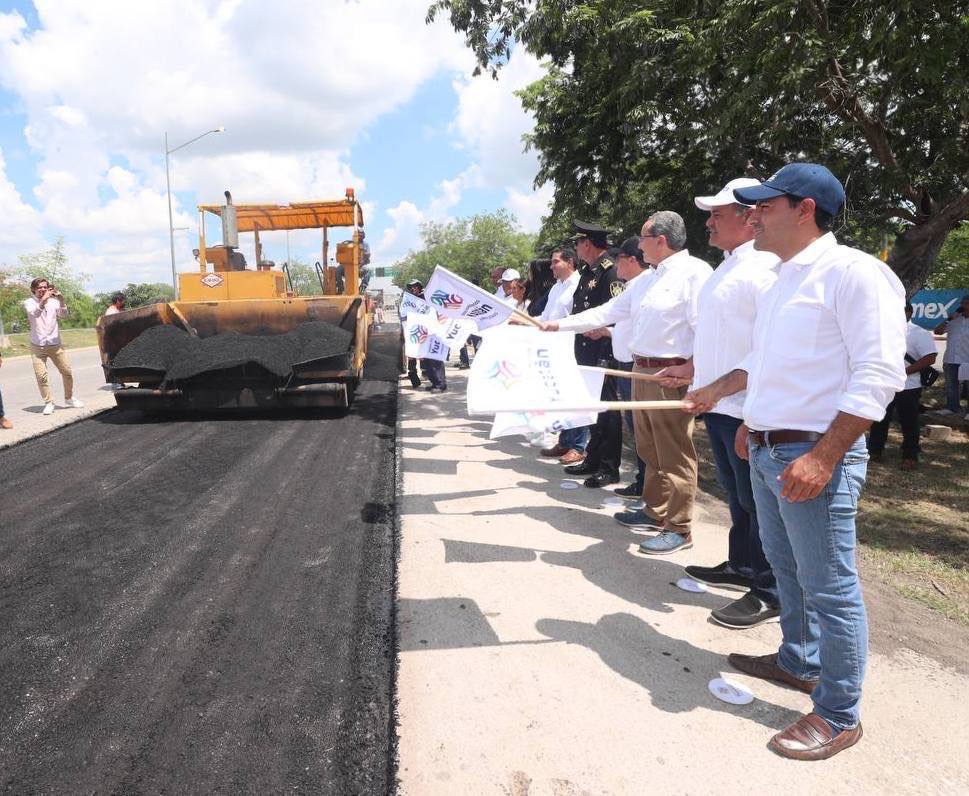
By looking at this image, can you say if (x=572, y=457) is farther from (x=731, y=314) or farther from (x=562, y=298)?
(x=731, y=314)

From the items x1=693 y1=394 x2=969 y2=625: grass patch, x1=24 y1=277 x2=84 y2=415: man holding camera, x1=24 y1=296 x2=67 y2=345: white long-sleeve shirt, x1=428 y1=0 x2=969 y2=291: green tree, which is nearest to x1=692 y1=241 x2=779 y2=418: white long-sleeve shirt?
x1=693 y1=394 x2=969 y2=625: grass patch

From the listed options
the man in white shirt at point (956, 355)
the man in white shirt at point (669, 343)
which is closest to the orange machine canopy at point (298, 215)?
the man in white shirt at point (669, 343)

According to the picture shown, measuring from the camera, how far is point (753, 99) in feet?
21.2

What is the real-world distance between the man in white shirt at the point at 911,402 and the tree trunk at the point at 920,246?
7.03 ft

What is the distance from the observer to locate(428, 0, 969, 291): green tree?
5.89 meters

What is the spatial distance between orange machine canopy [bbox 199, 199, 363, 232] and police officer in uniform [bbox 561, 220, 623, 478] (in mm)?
5697

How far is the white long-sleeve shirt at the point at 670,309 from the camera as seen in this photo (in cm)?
366

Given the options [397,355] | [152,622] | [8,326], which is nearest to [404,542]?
[152,622]

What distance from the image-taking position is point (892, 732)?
2.18m

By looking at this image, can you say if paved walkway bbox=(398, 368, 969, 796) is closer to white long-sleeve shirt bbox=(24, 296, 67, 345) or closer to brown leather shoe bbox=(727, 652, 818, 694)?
brown leather shoe bbox=(727, 652, 818, 694)

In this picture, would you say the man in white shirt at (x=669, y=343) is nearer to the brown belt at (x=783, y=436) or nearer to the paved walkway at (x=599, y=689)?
the paved walkway at (x=599, y=689)

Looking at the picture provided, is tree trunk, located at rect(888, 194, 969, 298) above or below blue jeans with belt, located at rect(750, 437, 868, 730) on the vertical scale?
above

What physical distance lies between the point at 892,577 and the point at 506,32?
8456 mm

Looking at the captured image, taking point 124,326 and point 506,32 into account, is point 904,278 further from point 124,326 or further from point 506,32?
point 124,326
